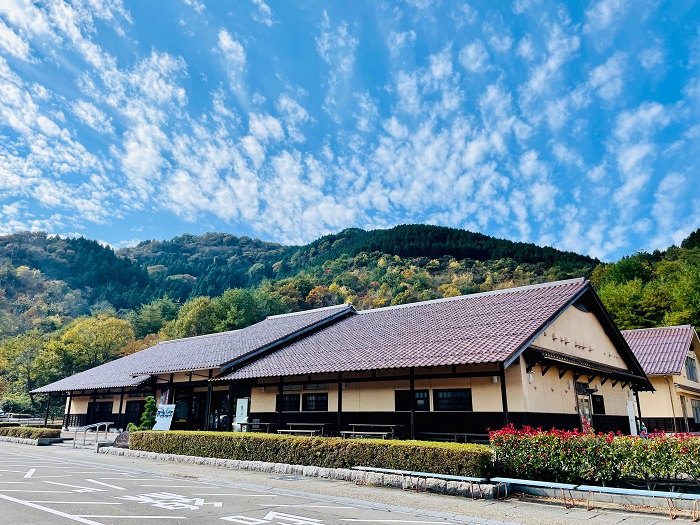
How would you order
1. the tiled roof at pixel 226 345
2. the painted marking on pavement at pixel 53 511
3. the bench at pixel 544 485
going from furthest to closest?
the tiled roof at pixel 226 345 < the bench at pixel 544 485 < the painted marking on pavement at pixel 53 511

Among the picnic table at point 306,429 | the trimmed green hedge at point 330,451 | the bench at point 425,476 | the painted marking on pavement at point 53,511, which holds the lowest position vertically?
the painted marking on pavement at point 53,511

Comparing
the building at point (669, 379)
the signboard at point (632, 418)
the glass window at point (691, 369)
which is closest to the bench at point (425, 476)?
the signboard at point (632, 418)

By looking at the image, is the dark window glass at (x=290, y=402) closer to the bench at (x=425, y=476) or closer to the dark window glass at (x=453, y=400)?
the dark window glass at (x=453, y=400)

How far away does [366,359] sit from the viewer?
52.0 ft

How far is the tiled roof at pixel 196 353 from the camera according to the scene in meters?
22.3

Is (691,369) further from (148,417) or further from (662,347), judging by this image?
(148,417)

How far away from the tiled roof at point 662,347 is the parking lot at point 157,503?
2100cm

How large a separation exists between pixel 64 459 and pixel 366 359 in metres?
12.0

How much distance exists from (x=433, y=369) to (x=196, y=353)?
15.1 meters

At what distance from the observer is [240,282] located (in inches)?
4961

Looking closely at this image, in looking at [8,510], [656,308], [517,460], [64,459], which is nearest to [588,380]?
[517,460]

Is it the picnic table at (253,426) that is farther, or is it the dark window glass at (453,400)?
the picnic table at (253,426)

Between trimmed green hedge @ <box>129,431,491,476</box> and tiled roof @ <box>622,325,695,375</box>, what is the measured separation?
17.7 metres

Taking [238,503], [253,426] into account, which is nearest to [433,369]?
[238,503]
